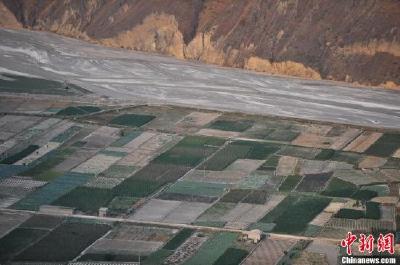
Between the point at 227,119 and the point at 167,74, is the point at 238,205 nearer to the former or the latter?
the point at 227,119

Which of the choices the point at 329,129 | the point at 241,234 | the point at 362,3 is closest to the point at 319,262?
the point at 241,234

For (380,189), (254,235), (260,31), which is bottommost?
(254,235)

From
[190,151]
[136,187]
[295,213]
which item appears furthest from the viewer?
[190,151]

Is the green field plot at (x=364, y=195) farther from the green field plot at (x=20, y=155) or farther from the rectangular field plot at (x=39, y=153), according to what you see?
the green field plot at (x=20, y=155)

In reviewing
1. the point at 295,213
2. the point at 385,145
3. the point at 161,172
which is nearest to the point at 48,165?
the point at 161,172

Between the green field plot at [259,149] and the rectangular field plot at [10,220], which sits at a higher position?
the green field plot at [259,149]

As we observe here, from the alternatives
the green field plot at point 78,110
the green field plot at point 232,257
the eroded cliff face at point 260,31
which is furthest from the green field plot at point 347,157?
the green field plot at point 78,110

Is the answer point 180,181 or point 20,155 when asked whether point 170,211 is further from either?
point 20,155
